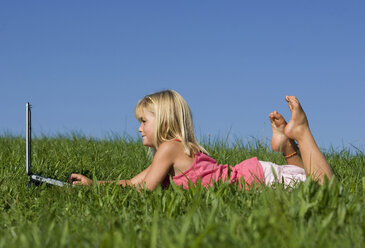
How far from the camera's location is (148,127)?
13.8ft

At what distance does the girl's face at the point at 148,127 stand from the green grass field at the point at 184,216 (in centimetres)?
72

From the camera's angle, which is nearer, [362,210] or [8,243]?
[8,243]

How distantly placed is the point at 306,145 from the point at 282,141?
0.65 metres

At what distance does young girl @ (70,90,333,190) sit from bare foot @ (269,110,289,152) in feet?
0.05

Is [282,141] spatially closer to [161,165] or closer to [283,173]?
[283,173]

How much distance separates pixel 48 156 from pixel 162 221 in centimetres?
387

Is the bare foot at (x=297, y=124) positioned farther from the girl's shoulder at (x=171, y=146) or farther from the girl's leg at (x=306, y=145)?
the girl's shoulder at (x=171, y=146)

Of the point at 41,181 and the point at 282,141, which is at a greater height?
the point at 282,141

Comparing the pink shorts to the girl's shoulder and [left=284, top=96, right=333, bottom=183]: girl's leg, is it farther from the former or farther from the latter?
the girl's shoulder

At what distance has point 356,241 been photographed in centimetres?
199

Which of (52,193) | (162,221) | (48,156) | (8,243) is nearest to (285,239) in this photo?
(162,221)

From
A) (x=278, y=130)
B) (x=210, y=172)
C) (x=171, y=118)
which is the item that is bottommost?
(x=210, y=172)

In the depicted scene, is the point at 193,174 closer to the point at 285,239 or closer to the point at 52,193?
the point at 52,193

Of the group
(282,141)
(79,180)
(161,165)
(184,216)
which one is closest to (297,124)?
(282,141)
